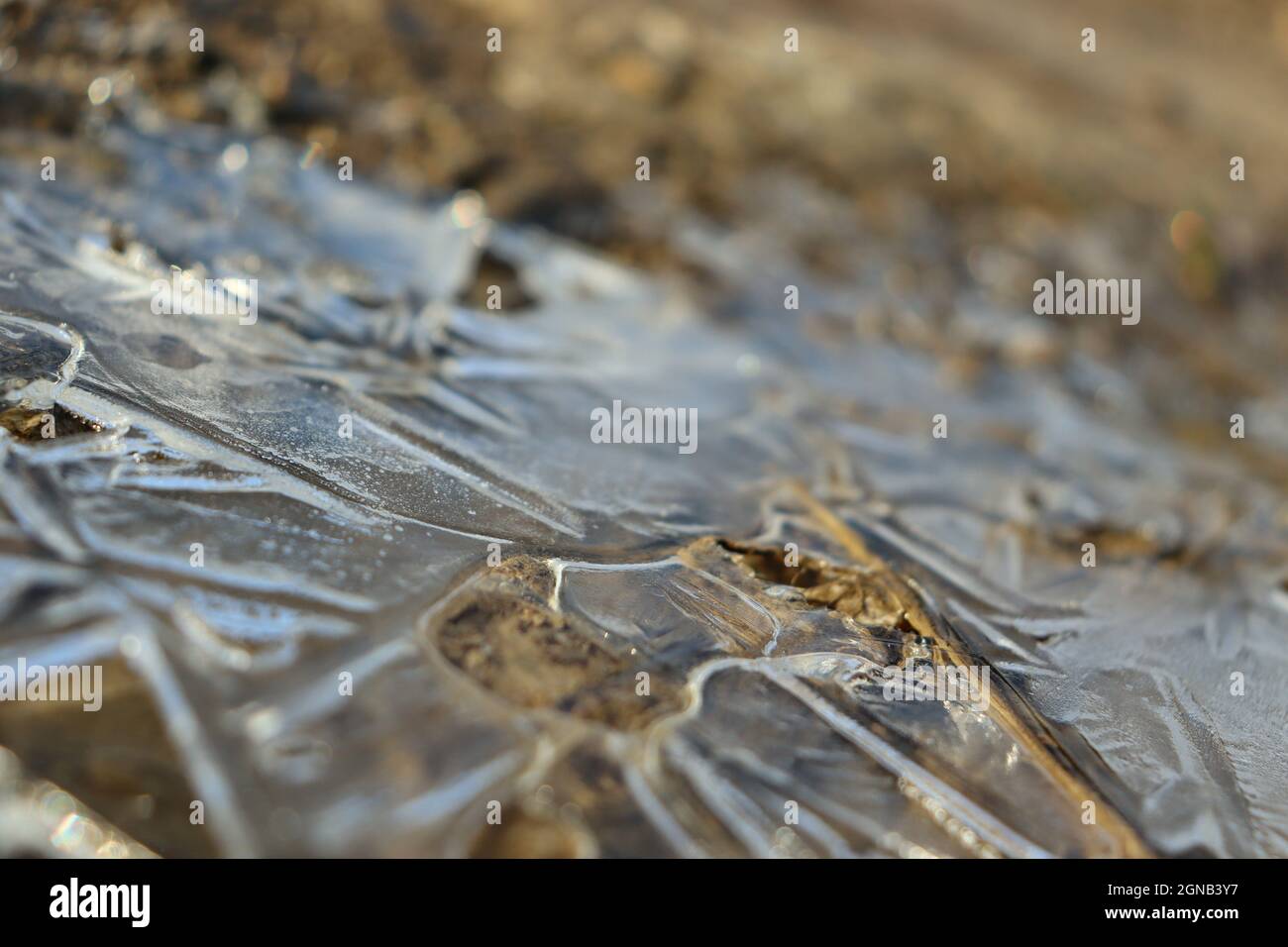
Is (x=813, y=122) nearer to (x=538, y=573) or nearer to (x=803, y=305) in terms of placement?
(x=803, y=305)

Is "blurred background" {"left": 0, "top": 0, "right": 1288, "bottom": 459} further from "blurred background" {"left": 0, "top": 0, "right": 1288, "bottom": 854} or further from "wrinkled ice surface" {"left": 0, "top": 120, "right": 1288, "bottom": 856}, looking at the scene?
"wrinkled ice surface" {"left": 0, "top": 120, "right": 1288, "bottom": 856}

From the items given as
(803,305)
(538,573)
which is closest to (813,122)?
(803,305)

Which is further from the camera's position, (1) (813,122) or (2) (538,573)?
(1) (813,122)

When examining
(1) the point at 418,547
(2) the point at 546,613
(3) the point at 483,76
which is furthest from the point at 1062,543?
(3) the point at 483,76

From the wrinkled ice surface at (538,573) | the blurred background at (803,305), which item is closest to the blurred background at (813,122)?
the blurred background at (803,305)

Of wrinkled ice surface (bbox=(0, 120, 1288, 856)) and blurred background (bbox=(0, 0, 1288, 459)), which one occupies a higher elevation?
blurred background (bbox=(0, 0, 1288, 459))

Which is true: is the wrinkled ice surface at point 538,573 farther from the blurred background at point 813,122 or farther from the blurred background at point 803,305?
the blurred background at point 813,122

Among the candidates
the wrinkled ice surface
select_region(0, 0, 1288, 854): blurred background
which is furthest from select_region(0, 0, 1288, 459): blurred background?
the wrinkled ice surface

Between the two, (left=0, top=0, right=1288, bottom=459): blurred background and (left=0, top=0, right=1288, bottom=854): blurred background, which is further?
(left=0, top=0, right=1288, bottom=459): blurred background

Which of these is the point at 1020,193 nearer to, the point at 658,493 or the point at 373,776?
the point at 658,493
